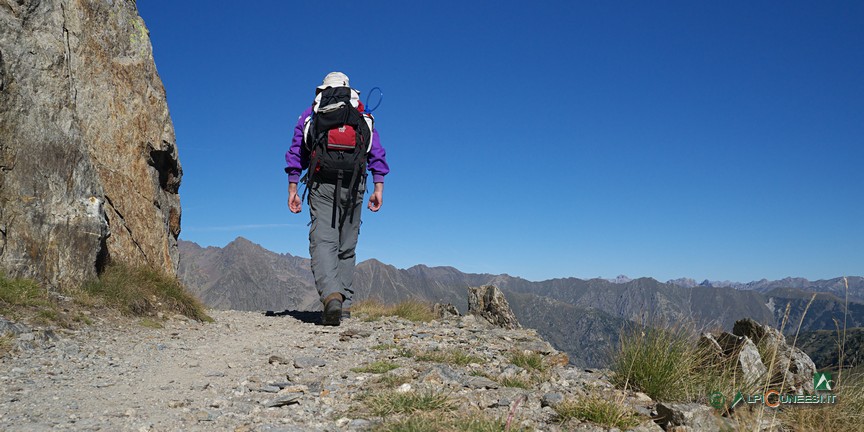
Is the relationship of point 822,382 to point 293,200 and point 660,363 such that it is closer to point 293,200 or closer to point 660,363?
point 660,363

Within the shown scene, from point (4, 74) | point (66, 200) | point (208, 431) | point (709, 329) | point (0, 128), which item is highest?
point (4, 74)

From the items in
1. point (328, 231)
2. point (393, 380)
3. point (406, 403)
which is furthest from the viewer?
point (328, 231)

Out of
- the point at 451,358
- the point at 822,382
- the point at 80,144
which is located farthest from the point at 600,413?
the point at 80,144

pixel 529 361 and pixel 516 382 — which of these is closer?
pixel 516 382

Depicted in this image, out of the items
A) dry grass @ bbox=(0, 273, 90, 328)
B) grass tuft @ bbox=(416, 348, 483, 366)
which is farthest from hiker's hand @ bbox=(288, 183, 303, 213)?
grass tuft @ bbox=(416, 348, 483, 366)

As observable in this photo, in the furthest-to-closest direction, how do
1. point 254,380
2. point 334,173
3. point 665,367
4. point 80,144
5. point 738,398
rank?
point 334,173, point 80,144, point 665,367, point 254,380, point 738,398

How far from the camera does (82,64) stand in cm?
962

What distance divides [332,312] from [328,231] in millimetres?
1389

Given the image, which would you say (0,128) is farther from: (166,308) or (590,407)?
(590,407)

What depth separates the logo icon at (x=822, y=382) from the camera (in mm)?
4406


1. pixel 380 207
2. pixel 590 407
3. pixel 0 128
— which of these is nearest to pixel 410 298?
pixel 380 207

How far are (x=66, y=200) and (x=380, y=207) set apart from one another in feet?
16.1

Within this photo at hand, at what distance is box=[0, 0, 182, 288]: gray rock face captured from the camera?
7.57 meters

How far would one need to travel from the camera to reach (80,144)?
8.48m
